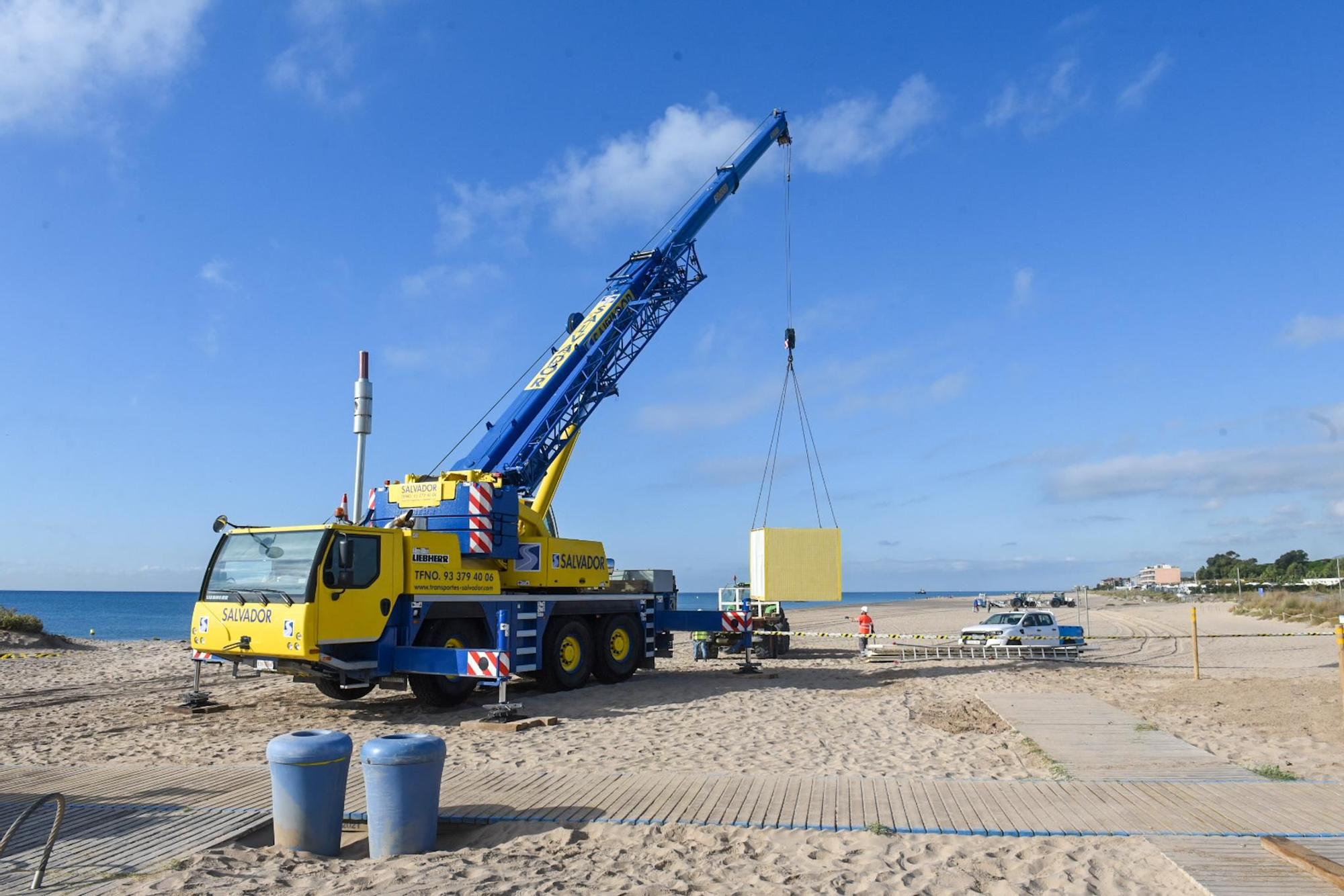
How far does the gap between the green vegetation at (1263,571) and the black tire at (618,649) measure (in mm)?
96093

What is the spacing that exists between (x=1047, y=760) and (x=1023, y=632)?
16760mm

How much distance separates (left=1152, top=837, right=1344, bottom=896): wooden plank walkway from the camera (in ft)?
17.1

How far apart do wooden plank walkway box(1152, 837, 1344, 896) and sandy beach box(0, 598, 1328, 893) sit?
0.66ft

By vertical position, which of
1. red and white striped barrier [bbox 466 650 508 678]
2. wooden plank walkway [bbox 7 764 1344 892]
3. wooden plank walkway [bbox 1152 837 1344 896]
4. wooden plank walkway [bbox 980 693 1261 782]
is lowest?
wooden plank walkway [bbox 980 693 1261 782]

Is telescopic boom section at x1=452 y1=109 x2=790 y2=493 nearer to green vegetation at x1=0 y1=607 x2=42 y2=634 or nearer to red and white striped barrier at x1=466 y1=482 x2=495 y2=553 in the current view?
red and white striped barrier at x1=466 y1=482 x2=495 y2=553

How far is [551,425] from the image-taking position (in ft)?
58.2

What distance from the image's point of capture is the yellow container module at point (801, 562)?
18391 mm

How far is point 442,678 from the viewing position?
43.3 ft

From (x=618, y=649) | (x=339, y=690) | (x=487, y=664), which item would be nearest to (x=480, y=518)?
(x=487, y=664)

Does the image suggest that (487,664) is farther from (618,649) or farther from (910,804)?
(910,804)

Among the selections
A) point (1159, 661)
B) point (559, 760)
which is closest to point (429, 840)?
point (559, 760)

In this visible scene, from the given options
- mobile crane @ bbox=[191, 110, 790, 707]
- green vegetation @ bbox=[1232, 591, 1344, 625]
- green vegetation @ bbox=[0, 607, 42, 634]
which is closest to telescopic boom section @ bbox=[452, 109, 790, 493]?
mobile crane @ bbox=[191, 110, 790, 707]

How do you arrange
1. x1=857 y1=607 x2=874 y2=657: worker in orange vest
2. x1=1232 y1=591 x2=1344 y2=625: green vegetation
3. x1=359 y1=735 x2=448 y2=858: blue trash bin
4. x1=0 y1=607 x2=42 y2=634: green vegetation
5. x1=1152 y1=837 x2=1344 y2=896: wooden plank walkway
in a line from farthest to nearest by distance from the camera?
1. x1=1232 y1=591 x2=1344 y2=625: green vegetation
2. x1=0 y1=607 x2=42 y2=634: green vegetation
3. x1=857 y1=607 x2=874 y2=657: worker in orange vest
4. x1=359 y1=735 x2=448 y2=858: blue trash bin
5. x1=1152 y1=837 x2=1344 y2=896: wooden plank walkway

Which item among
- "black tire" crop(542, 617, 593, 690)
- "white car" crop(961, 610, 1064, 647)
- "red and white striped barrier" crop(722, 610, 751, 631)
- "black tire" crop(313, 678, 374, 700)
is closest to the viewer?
"black tire" crop(313, 678, 374, 700)
